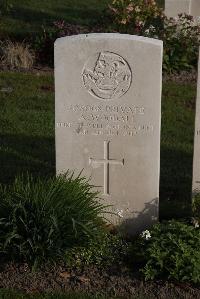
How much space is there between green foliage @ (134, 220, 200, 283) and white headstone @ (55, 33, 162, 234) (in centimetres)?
58

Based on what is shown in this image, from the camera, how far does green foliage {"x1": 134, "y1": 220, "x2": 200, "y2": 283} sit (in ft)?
17.9

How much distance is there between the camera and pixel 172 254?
18.1 ft

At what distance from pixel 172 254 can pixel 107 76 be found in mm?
1588

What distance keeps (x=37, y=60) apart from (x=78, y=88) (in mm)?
6091

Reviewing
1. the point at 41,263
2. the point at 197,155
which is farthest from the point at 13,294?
the point at 197,155

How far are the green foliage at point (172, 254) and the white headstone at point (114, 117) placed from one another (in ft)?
1.90

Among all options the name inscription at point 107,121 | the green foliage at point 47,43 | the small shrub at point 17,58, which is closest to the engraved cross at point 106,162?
the name inscription at point 107,121

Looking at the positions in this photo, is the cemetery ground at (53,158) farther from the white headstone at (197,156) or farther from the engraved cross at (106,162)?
the engraved cross at (106,162)

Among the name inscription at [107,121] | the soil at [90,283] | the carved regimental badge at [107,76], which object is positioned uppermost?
the carved regimental badge at [107,76]

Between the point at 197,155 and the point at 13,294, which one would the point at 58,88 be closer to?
the point at 197,155

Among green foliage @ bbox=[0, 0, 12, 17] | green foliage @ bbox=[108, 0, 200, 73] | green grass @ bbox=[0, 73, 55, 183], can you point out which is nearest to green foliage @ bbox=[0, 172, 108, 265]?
green grass @ bbox=[0, 73, 55, 183]

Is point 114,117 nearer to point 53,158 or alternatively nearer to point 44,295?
point 44,295

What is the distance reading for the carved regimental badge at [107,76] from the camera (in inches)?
236

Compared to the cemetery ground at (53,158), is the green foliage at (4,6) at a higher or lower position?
higher
